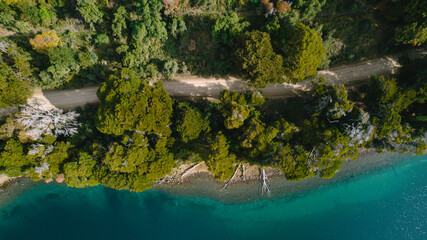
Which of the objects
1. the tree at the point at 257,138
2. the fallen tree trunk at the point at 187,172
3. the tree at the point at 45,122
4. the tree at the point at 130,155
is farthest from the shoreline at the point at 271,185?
the tree at the point at 45,122

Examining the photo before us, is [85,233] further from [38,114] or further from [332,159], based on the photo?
[332,159]

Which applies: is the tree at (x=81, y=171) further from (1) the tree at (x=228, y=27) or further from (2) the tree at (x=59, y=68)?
(1) the tree at (x=228, y=27)

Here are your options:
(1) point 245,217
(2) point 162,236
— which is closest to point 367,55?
(1) point 245,217

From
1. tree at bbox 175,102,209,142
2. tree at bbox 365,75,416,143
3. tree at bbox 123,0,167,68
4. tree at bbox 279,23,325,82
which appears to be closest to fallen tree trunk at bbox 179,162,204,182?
tree at bbox 175,102,209,142

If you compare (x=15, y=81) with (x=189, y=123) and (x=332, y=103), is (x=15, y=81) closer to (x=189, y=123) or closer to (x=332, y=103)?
(x=189, y=123)

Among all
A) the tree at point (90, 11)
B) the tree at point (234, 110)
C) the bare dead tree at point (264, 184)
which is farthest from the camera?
the bare dead tree at point (264, 184)

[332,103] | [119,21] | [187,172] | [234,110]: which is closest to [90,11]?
[119,21]
